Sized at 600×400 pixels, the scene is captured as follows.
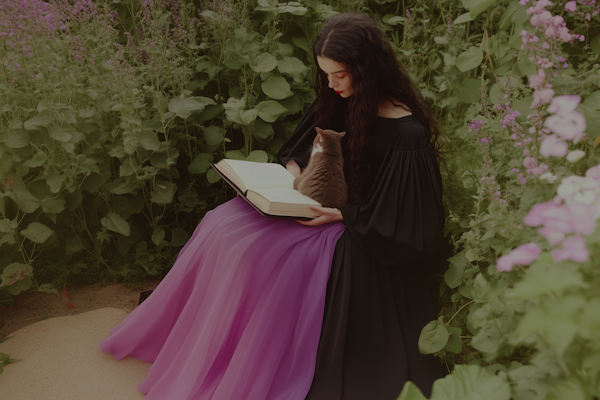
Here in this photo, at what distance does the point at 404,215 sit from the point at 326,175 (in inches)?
16.2

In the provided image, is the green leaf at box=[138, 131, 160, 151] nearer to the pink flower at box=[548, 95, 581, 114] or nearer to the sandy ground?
the sandy ground

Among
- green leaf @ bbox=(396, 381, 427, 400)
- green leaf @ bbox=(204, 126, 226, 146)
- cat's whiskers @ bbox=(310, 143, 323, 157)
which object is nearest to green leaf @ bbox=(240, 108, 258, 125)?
green leaf @ bbox=(204, 126, 226, 146)

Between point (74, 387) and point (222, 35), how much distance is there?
2235 mm

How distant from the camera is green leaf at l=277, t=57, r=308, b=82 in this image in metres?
2.69

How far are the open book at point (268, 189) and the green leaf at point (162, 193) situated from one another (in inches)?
25.1

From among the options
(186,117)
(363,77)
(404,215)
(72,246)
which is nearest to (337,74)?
(363,77)

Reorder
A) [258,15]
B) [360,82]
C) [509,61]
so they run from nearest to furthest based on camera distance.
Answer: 1. [360,82]
2. [509,61]
3. [258,15]

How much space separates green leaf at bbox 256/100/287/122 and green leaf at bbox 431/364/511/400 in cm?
203

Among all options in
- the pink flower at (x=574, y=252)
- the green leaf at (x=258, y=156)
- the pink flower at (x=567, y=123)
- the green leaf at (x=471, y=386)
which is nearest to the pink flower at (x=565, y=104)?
the pink flower at (x=567, y=123)

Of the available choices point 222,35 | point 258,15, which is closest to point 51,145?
point 222,35

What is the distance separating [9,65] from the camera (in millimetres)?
2424

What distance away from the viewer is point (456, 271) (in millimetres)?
1702

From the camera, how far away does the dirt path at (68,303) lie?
265cm

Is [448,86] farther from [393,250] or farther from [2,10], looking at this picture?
[2,10]
